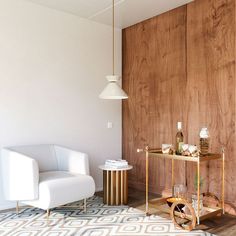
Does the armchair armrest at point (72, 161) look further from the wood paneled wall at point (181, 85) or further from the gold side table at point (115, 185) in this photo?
the wood paneled wall at point (181, 85)

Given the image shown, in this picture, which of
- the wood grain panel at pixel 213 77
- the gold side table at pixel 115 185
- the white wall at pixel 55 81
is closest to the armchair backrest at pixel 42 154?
the white wall at pixel 55 81

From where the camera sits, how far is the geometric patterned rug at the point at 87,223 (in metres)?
2.64

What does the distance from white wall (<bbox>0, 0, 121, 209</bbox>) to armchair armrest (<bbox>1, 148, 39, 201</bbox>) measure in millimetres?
306

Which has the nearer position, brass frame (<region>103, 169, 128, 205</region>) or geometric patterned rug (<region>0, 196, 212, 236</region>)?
geometric patterned rug (<region>0, 196, 212, 236</region>)

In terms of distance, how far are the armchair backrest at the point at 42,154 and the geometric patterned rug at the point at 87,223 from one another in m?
0.53

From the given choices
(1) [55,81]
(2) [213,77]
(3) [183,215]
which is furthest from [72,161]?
(2) [213,77]

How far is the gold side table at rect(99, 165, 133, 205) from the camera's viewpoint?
11.3ft

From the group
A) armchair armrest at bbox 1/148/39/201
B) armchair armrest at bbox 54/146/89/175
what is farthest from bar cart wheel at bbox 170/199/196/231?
armchair armrest at bbox 1/148/39/201

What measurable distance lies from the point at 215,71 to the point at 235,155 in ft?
3.41

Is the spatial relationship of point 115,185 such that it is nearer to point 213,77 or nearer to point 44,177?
point 44,177

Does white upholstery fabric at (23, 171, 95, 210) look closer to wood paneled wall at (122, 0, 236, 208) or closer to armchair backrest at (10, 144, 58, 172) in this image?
armchair backrest at (10, 144, 58, 172)

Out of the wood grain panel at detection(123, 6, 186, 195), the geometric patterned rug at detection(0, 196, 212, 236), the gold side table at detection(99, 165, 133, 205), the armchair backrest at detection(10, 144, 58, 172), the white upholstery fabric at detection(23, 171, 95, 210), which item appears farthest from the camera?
the wood grain panel at detection(123, 6, 186, 195)

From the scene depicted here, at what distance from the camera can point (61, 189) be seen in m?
2.83

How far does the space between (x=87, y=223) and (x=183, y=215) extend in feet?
3.30
